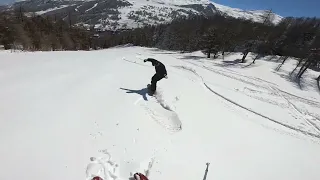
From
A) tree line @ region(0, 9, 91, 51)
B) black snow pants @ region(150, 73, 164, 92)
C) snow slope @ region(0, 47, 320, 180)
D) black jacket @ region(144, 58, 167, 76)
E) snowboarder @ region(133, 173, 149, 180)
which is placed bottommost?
tree line @ region(0, 9, 91, 51)

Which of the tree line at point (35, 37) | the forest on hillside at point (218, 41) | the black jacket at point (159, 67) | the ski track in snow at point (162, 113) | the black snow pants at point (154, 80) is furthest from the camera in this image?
the forest on hillside at point (218, 41)

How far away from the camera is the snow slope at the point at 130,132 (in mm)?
7420

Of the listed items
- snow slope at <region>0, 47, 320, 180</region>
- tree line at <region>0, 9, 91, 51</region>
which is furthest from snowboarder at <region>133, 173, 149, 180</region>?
tree line at <region>0, 9, 91, 51</region>

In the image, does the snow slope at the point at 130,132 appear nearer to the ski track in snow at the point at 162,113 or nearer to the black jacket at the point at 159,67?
the ski track in snow at the point at 162,113

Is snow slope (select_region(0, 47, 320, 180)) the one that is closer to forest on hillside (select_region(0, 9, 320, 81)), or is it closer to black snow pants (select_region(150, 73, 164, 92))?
black snow pants (select_region(150, 73, 164, 92))

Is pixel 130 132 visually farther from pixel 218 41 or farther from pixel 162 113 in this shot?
pixel 218 41

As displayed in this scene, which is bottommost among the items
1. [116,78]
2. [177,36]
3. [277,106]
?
[177,36]

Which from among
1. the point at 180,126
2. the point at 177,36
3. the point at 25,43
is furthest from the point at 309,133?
the point at 177,36

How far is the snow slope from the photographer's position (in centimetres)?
742

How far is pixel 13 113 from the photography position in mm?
9219

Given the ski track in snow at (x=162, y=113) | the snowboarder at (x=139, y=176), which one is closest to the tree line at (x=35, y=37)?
the ski track in snow at (x=162, y=113)

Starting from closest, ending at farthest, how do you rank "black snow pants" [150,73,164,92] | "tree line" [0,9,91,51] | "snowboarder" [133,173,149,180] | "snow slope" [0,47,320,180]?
"snowboarder" [133,173,149,180], "snow slope" [0,47,320,180], "black snow pants" [150,73,164,92], "tree line" [0,9,91,51]

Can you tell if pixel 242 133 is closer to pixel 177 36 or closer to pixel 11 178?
pixel 11 178

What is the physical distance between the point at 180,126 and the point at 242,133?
4.05m
